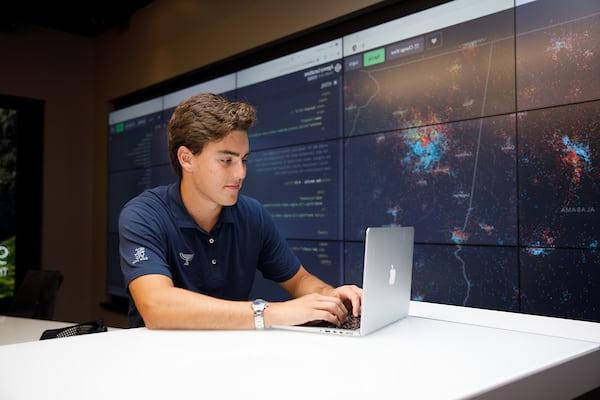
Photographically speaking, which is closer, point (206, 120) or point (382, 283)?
point (382, 283)

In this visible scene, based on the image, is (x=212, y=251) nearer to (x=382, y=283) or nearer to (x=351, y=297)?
(x=351, y=297)

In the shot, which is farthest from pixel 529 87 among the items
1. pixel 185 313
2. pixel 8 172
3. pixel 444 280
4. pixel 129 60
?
pixel 8 172

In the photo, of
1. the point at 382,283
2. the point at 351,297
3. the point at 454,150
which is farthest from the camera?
the point at 454,150

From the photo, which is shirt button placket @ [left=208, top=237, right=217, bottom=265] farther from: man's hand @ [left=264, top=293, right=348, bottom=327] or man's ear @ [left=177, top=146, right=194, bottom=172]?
man's hand @ [left=264, top=293, right=348, bottom=327]

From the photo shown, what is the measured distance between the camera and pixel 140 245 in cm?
158

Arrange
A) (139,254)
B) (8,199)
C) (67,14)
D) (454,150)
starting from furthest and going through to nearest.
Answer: (8,199)
(67,14)
(454,150)
(139,254)

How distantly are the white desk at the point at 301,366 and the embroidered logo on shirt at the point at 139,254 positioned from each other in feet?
0.94

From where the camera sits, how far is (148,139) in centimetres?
420

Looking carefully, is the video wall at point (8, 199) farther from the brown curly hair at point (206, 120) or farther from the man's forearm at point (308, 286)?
the man's forearm at point (308, 286)

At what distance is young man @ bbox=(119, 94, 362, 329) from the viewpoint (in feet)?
4.99

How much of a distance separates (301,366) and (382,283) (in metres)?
0.38

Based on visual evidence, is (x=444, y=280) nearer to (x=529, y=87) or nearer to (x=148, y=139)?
(x=529, y=87)

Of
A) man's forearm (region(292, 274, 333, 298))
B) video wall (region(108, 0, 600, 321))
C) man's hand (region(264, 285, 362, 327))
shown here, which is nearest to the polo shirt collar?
man's forearm (region(292, 274, 333, 298))

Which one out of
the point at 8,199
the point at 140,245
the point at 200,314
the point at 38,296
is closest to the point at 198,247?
the point at 140,245
